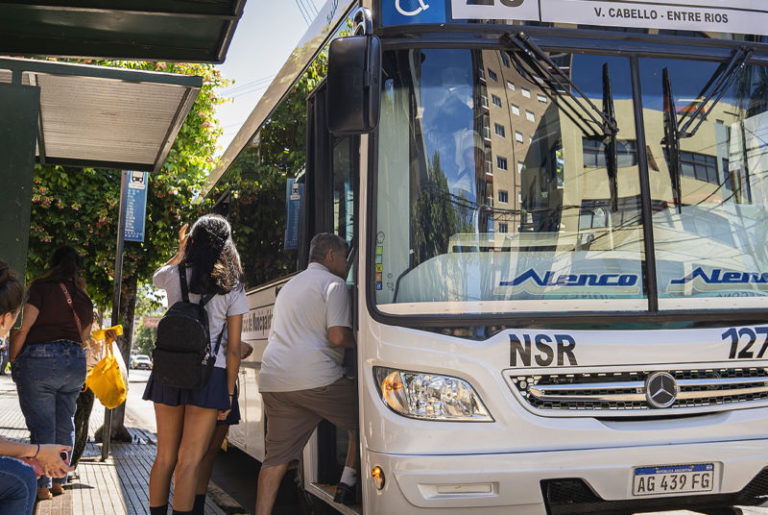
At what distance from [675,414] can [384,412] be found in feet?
4.90

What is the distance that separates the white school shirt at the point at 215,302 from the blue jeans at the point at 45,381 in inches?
79.9

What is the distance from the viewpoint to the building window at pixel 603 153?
4.80 metres

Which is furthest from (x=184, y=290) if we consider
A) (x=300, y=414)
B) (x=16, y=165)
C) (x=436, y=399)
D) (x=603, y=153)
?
(x=603, y=153)

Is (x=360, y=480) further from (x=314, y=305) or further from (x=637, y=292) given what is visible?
(x=637, y=292)

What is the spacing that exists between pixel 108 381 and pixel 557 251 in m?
5.17

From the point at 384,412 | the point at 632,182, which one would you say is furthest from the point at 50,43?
the point at 632,182

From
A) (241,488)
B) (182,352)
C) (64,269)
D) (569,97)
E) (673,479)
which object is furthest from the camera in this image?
(241,488)

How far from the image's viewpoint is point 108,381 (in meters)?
8.34

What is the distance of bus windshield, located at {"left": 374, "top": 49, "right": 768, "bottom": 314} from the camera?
183 inches

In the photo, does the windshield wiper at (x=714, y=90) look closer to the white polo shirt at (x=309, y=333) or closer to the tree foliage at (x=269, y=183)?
the white polo shirt at (x=309, y=333)

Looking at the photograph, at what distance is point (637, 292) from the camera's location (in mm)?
4723

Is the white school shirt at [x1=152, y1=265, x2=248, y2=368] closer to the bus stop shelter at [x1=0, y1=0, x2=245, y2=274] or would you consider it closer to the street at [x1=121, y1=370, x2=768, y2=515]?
the bus stop shelter at [x1=0, y1=0, x2=245, y2=274]

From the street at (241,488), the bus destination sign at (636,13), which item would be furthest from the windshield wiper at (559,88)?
the street at (241,488)

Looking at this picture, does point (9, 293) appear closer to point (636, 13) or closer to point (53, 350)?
point (53, 350)
